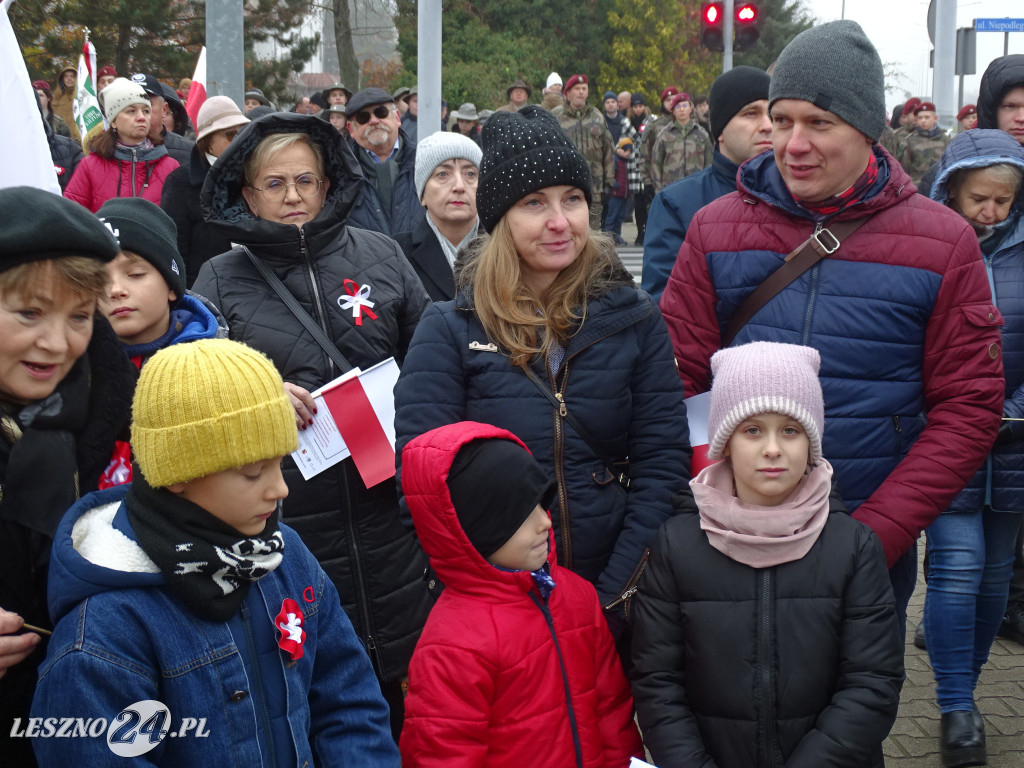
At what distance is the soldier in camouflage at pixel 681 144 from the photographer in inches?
603

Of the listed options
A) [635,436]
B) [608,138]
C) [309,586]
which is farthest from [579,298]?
[608,138]

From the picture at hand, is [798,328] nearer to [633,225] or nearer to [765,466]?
[765,466]

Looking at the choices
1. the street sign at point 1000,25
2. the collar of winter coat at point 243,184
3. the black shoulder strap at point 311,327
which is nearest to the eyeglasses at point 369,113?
the collar of winter coat at point 243,184

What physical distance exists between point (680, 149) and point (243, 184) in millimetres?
12382

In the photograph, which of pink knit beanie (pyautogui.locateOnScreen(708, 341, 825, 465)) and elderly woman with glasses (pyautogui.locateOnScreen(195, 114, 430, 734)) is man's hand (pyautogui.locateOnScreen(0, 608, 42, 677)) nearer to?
elderly woman with glasses (pyautogui.locateOnScreen(195, 114, 430, 734))

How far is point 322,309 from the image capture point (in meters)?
3.54

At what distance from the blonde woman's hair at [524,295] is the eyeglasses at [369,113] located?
18.1 ft

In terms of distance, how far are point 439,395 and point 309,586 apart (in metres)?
0.78

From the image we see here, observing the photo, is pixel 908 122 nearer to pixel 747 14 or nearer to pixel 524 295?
pixel 747 14

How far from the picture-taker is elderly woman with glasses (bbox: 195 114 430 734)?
347cm

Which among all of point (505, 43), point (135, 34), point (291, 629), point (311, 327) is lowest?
point (291, 629)

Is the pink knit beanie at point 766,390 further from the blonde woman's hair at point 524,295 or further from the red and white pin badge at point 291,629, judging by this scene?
the red and white pin badge at point 291,629

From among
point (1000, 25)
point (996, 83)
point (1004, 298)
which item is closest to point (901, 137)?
point (1000, 25)

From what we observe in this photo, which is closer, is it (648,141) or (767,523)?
(767,523)
